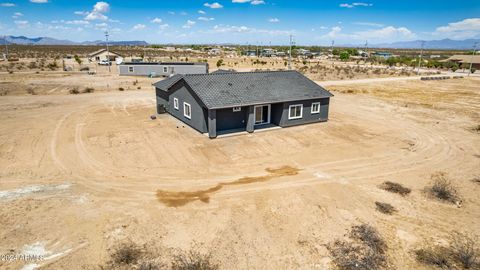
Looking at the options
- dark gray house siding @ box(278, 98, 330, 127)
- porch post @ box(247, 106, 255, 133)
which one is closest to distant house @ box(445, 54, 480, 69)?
dark gray house siding @ box(278, 98, 330, 127)

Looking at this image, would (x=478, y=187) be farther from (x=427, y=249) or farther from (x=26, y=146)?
(x=26, y=146)

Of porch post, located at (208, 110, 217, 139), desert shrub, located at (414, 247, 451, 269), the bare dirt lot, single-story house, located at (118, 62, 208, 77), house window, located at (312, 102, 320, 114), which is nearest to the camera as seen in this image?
desert shrub, located at (414, 247, 451, 269)

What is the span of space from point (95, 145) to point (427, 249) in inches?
691

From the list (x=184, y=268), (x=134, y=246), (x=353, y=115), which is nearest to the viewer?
(x=184, y=268)

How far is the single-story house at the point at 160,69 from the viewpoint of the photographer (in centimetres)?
4891

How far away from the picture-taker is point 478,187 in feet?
46.0

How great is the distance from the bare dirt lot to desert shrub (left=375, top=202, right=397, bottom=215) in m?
0.22

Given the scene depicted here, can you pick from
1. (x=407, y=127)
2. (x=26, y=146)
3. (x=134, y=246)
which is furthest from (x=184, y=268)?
(x=407, y=127)

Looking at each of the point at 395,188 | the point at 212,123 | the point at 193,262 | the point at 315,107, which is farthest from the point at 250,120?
the point at 193,262

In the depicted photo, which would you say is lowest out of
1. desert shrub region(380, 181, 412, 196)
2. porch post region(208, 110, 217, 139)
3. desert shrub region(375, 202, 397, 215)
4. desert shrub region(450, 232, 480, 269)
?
desert shrub region(450, 232, 480, 269)

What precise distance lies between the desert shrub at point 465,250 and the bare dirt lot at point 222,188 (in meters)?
0.33

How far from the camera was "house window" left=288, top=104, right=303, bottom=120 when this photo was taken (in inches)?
902

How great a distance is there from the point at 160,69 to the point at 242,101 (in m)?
34.4

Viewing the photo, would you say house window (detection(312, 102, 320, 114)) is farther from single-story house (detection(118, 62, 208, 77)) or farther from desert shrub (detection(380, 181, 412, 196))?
single-story house (detection(118, 62, 208, 77))
